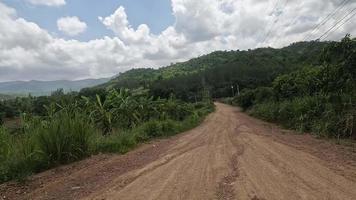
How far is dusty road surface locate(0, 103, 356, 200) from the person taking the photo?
642 cm

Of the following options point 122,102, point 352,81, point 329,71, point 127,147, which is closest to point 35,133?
point 127,147

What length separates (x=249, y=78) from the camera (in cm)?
9756

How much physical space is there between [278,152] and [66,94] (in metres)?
9.05

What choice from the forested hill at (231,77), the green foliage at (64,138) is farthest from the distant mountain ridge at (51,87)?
the forested hill at (231,77)

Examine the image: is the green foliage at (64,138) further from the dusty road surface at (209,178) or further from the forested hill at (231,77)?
the forested hill at (231,77)

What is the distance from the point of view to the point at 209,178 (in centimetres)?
769

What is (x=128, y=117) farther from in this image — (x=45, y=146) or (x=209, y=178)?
(x=209, y=178)

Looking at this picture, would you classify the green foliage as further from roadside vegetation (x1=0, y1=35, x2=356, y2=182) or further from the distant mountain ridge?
the distant mountain ridge

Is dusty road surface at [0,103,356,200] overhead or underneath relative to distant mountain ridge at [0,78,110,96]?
underneath

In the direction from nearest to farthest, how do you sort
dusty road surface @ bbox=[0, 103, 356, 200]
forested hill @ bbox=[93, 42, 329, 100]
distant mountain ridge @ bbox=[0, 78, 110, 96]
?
dusty road surface @ bbox=[0, 103, 356, 200] → distant mountain ridge @ bbox=[0, 78, 110, 96] → forested hill @ bbox=[93, 42, 329, 100]

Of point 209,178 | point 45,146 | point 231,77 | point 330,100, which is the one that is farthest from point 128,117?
point 231,77

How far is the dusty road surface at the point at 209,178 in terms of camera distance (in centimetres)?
642

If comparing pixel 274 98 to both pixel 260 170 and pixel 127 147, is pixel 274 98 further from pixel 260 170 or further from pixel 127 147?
pixel 260 170

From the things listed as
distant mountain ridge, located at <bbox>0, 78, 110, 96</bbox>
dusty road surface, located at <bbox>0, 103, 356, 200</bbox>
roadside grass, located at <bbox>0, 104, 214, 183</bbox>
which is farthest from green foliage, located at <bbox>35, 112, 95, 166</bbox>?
distant mountain ridge, located at <bbox>0, 78, 110, 96</bbox>
